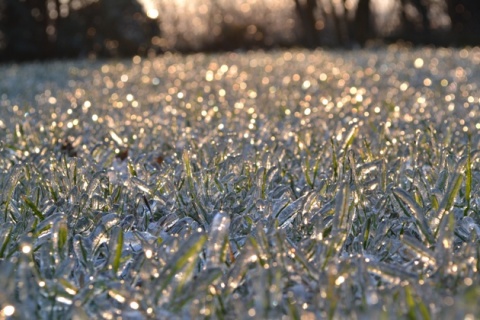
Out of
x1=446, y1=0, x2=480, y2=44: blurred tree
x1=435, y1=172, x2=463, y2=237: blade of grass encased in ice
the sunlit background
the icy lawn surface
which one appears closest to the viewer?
the icy lawn surface

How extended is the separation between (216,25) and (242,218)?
16.0 m

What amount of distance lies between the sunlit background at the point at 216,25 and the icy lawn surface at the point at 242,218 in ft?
37.5

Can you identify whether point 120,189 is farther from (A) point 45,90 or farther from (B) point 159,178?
(A) point 45,90

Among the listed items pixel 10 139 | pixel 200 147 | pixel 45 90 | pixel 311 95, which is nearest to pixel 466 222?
pixel 200 147

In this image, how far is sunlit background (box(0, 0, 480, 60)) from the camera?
14609 mm

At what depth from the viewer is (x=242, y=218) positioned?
167 cm

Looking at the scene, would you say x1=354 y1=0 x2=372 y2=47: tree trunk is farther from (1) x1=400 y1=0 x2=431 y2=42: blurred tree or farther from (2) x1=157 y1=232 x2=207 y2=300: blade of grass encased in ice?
(2) x1=157 y1=232 x2=207 y2=300: blade of grass encased in ice

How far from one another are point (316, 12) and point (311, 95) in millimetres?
14387

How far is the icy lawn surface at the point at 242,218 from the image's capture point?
3.89ft

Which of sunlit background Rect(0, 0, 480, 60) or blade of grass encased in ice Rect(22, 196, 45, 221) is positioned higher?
blade of grass encased in ice Rect(22, 196, 45, 221)

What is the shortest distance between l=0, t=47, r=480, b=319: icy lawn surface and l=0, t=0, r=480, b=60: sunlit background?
11.4 metres

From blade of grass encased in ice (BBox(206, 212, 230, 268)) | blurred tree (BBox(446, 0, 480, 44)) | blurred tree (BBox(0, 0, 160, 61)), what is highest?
blade of grass encased in ice (BBox(206, 212, 230, 268))

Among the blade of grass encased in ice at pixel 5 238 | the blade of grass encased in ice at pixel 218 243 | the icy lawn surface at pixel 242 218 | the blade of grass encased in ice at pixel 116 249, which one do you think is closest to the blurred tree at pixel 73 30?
the icy lawn surface at pixel 242 218

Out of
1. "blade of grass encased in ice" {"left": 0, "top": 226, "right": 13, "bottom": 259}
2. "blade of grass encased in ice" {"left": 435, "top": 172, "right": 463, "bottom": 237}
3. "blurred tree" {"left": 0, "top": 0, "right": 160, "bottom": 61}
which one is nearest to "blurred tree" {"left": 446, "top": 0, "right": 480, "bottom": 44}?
"blurred tree" {"left": 0, "top": 0, "right": 160, "bottom": 61}
